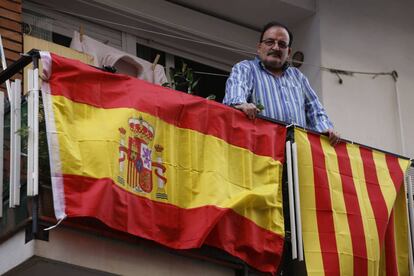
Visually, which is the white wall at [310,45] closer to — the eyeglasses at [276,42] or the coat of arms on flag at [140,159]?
the eyeglasses at [276,42]

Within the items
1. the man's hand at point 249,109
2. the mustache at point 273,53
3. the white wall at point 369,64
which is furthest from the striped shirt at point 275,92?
the white wall at point 369,64

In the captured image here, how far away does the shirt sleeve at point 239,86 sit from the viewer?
9.65 m

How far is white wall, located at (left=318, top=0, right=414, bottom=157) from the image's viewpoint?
12.5 m

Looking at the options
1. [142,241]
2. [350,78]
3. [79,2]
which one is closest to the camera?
[142,241]

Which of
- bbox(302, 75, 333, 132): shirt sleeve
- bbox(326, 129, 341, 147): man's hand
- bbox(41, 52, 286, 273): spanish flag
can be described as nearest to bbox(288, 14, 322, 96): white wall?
bbox(302, 75, 333, 132): shirt sleeve

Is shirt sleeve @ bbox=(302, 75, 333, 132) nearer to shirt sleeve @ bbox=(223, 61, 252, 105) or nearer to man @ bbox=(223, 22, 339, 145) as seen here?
man @ bbox=(223, 22, 339, 145)

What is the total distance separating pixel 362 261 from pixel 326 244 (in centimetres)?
38

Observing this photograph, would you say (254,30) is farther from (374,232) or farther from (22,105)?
(22,105)

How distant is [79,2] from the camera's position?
11.6 meters

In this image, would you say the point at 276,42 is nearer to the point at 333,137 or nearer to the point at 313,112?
the point at 313,112

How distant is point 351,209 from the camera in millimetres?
9820

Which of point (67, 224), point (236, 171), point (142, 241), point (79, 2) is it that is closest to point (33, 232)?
point (67, 224)

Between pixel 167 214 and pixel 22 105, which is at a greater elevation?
pixel 22 105

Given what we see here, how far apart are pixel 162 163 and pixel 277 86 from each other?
1720mm
